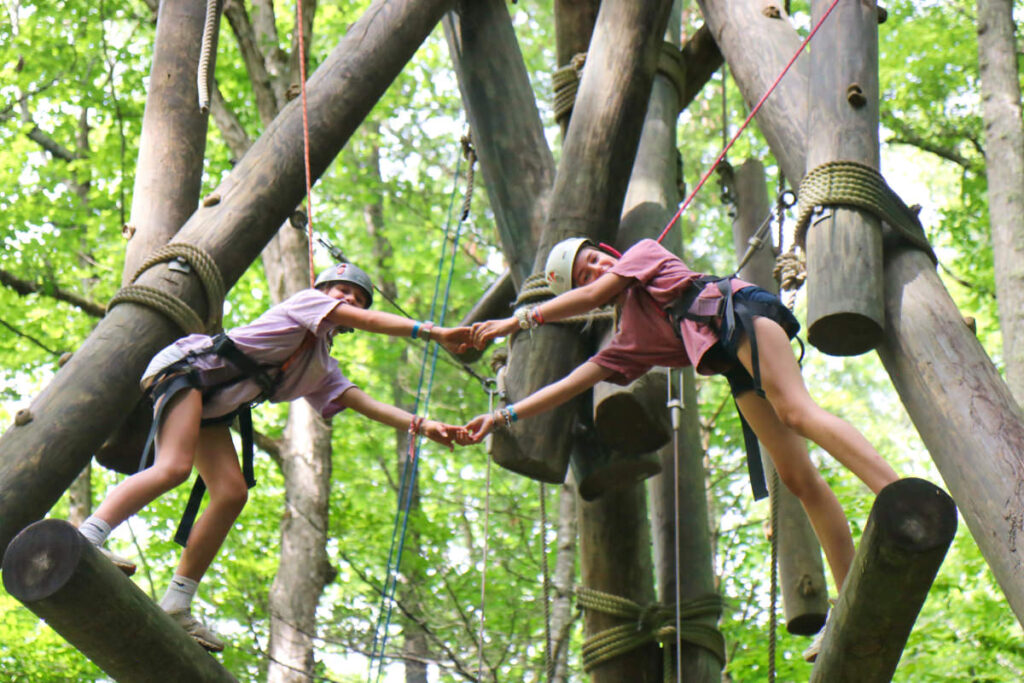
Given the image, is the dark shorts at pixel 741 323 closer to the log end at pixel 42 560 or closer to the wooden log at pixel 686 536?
the wooden log at pixel 686 536

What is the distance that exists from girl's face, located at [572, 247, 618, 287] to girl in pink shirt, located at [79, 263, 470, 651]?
46 centimetres

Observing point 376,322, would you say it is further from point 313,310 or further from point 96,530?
point 96,530

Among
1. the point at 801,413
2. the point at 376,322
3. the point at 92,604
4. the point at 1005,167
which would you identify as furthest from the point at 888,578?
the point at 1005,167

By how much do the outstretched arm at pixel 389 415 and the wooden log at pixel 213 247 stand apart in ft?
2.09

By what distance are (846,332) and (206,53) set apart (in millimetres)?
2881

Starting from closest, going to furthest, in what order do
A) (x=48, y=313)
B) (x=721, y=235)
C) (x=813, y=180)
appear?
(x=813, y=180) → (x=48, y=313) → (x=721, y=235)

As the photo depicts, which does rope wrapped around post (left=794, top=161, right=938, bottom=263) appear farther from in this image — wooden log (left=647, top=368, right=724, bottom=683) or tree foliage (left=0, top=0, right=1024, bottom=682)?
tree foliage (left=0, top=0, right=1024, bottom=682)

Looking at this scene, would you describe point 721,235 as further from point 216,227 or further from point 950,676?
point 216,227

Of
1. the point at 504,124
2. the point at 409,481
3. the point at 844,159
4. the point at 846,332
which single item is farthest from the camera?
the point at 409,481

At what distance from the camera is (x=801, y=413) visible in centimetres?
321

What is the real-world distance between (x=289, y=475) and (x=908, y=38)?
766 cm

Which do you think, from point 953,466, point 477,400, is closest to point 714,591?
point 953,466

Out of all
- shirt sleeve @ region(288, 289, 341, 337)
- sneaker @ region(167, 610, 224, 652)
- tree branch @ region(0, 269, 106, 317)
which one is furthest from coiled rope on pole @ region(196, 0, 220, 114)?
tree branch @ region(0, 269, 106, 317)

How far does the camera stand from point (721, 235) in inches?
540
